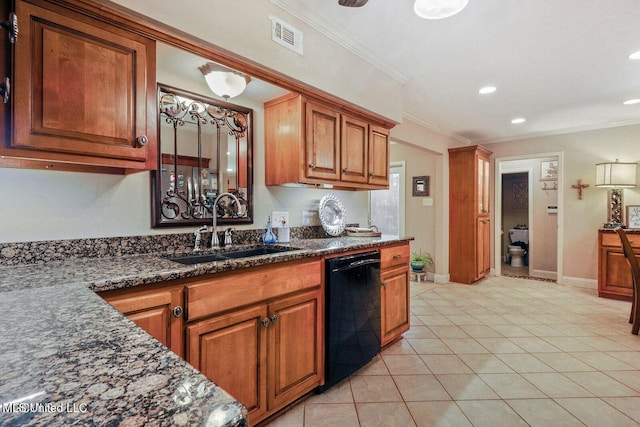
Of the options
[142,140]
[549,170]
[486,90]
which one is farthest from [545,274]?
[142,140]

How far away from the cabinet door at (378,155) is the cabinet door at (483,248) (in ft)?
8.57

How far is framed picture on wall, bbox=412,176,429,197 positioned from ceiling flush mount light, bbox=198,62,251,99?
12.1 ft

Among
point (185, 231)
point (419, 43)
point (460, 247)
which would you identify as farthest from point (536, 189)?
point (185, 231)

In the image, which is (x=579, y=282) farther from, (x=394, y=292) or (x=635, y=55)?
(x=394, y=292)

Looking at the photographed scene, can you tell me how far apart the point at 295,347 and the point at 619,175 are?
4844 mm

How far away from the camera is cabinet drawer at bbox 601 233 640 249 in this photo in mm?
3697

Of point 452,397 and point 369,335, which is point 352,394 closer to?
point 369,335

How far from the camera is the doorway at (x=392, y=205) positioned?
5.33m

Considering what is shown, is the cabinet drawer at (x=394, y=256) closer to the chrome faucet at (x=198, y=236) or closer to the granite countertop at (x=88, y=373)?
the chrome faucet at (x=198, y=236)

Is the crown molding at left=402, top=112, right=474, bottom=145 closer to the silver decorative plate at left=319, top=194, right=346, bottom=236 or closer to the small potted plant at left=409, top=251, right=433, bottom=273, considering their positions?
the silver decorative plate at left=319, top=194, right=346, bottom=236

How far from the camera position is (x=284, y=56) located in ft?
6.33

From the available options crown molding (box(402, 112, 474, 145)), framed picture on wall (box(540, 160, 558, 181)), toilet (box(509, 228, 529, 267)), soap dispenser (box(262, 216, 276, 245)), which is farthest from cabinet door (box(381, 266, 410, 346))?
toilet (box(509, 228, 529, 267))

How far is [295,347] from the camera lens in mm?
1768

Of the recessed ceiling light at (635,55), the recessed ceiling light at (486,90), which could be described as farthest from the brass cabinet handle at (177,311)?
the recessed ceiling light at (635,55)
